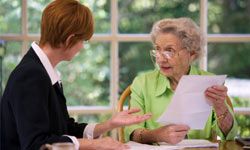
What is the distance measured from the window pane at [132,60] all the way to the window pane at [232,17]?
497 mm

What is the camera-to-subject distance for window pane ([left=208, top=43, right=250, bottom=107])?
341cm

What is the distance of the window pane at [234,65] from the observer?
3.41 m

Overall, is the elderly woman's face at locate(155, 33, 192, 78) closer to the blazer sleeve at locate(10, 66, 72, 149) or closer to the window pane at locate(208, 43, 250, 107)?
the blazer sleeve at locate(10, 66, 72, 149)

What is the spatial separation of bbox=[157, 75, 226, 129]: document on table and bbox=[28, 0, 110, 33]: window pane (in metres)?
1.50

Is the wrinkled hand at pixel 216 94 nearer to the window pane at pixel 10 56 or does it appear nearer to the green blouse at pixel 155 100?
the green blouse at pixel 155 100

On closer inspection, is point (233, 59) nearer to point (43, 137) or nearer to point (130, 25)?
point (130, 25)

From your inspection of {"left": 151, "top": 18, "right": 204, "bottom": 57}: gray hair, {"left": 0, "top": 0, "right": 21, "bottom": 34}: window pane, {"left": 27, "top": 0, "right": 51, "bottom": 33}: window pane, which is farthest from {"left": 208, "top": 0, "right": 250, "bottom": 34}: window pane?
{"left": 0, "top": 0, "right": 21, "bottom": 34}: window pane

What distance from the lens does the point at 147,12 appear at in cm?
342

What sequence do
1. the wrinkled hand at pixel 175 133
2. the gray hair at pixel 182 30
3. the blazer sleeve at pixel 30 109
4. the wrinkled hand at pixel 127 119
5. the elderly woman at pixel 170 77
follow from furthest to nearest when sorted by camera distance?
1. the gray hair at pixel 182 30
2. the elderly woman at pixel 170 77
3. the wrinkled hand at pixel 175 133
4. the wrinkled hand at pixel 127 119
5. the blazer sleeve at pixel 30 109

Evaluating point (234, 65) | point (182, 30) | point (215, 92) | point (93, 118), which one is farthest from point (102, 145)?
point (234, 65)

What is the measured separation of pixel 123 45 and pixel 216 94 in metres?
1.45

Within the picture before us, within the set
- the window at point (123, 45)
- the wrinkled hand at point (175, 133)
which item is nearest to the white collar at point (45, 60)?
the wrinkled hand at point (175, 133)

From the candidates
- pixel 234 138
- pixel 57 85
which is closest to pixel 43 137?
pixel 57 85

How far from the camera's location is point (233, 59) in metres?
3.44
